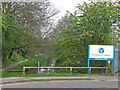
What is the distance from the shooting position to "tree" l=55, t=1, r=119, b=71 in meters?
19.6

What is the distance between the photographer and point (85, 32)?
768 inches

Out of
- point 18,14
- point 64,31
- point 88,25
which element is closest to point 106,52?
point 88,25

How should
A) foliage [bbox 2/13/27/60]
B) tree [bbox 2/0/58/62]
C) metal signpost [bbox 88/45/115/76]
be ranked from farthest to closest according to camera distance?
tree [bbox 2/0/58/62]
foliage [bbox 2/13/27/60]
metal signpost [bbox 88/45/115/76]

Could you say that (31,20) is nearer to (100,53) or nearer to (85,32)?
(85,32)

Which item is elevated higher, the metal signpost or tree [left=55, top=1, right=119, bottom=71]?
tree [left=55, top=1, right=119, bottom=71]

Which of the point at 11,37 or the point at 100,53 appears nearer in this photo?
the point at 100,53

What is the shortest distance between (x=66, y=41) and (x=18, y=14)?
9.45 m

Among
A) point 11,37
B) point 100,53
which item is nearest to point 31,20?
point 11,37

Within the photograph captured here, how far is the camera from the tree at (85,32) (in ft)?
64.3

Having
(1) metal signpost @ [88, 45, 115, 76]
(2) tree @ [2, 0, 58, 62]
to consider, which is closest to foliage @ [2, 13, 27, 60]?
(2) tree @ [2, 0, 58, 62]

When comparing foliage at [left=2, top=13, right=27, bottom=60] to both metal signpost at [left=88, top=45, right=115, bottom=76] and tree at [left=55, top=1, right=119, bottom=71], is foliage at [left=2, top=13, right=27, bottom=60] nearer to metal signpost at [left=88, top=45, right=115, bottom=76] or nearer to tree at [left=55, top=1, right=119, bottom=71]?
tree at [left=55, top=1, right=119, bottom=71]

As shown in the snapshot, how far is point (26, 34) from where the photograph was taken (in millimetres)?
25578

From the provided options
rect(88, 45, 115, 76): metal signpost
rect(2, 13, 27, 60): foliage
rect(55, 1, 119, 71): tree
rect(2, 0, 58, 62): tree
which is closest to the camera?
rect(88, 45, 115, 76): metal signpost

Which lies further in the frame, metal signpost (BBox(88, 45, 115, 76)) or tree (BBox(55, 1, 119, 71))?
tree (BBox(55, 1, 119, 71))
